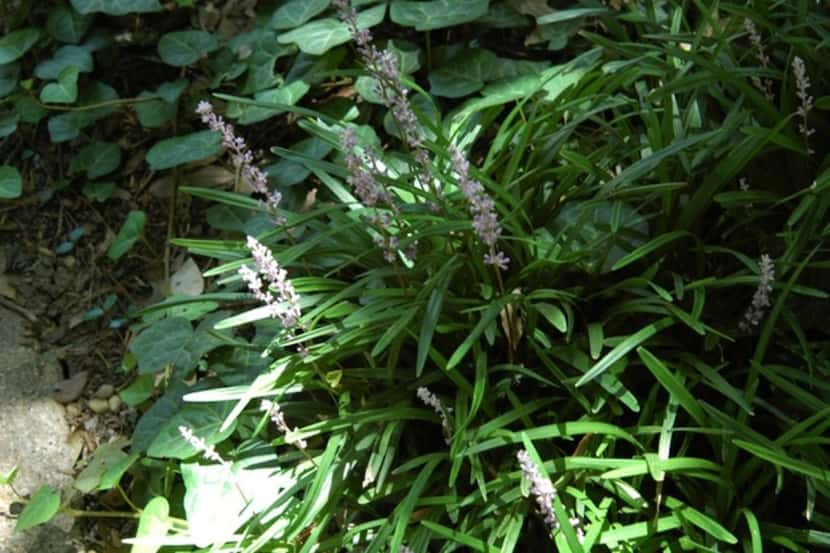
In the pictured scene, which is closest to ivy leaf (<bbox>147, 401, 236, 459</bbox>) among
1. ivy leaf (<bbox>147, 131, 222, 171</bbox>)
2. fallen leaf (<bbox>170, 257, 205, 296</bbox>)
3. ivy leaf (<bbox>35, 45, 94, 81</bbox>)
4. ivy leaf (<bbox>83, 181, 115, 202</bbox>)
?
fallen leaf (<bbox>170, 257, 205, 296</bbox>)

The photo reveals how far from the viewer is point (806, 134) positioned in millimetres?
2320

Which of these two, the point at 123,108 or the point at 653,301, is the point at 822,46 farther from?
the point at 123,108

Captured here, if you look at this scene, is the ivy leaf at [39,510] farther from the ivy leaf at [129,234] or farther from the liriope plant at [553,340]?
the ivy leaf at [129,234]

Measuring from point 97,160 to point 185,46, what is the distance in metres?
0.46

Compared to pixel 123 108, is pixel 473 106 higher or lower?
higher

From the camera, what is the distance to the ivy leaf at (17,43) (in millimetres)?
3328

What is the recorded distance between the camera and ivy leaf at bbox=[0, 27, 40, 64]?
333 cm

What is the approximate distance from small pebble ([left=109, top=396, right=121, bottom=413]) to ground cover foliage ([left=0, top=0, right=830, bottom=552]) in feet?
0.50

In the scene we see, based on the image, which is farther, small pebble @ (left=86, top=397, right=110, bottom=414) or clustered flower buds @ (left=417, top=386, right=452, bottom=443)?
small pebble @ (left=86, top=397, right=110, bottom=414)

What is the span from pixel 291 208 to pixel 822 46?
1467mm

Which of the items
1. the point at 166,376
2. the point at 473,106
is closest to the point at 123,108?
the point at 166,376

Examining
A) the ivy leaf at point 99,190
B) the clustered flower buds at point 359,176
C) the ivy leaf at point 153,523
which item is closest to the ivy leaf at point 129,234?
the ivy leaf at point 99,190

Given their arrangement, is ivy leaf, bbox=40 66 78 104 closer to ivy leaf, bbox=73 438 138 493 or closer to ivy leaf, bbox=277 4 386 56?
ivy leaf, bbox=277 4 386 56

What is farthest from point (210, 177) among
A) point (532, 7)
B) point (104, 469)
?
point (532, 7)
